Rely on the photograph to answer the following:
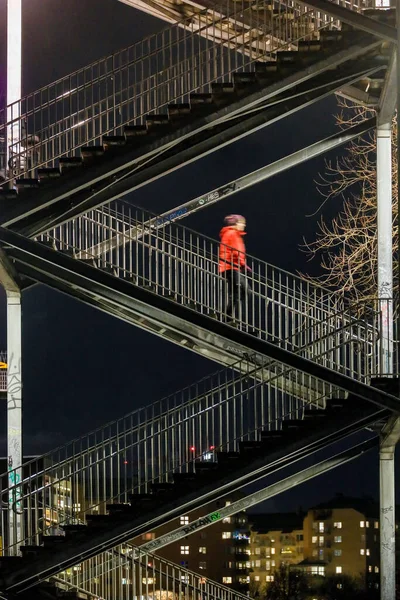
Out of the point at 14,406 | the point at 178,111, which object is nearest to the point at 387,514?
the point at 14,406

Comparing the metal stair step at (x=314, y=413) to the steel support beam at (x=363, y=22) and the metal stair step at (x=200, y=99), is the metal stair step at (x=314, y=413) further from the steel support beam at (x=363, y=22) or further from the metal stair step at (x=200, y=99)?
the steel support beam at (x=363, y=22)

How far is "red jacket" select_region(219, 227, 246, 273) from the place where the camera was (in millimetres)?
19000

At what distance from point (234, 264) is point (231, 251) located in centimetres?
21

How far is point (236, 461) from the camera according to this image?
58.3 feet

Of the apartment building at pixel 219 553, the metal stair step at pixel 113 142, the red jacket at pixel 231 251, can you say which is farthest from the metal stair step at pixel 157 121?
the apartment building at pixel 219 553

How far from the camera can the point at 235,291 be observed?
19.0 metres

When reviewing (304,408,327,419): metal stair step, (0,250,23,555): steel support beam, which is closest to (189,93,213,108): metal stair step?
(304,408,327,419): metal stair step

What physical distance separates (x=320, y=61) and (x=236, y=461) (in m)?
5.99

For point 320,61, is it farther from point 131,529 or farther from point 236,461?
point 131,529

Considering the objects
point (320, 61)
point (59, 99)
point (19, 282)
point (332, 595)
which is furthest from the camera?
point (332, 595)

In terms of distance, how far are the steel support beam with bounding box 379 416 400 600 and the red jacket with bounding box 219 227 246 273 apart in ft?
12.7

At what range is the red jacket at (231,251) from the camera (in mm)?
19000

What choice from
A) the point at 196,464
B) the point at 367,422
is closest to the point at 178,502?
the point at 196,464

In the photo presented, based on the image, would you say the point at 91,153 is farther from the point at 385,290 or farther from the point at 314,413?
the point at 385,290
